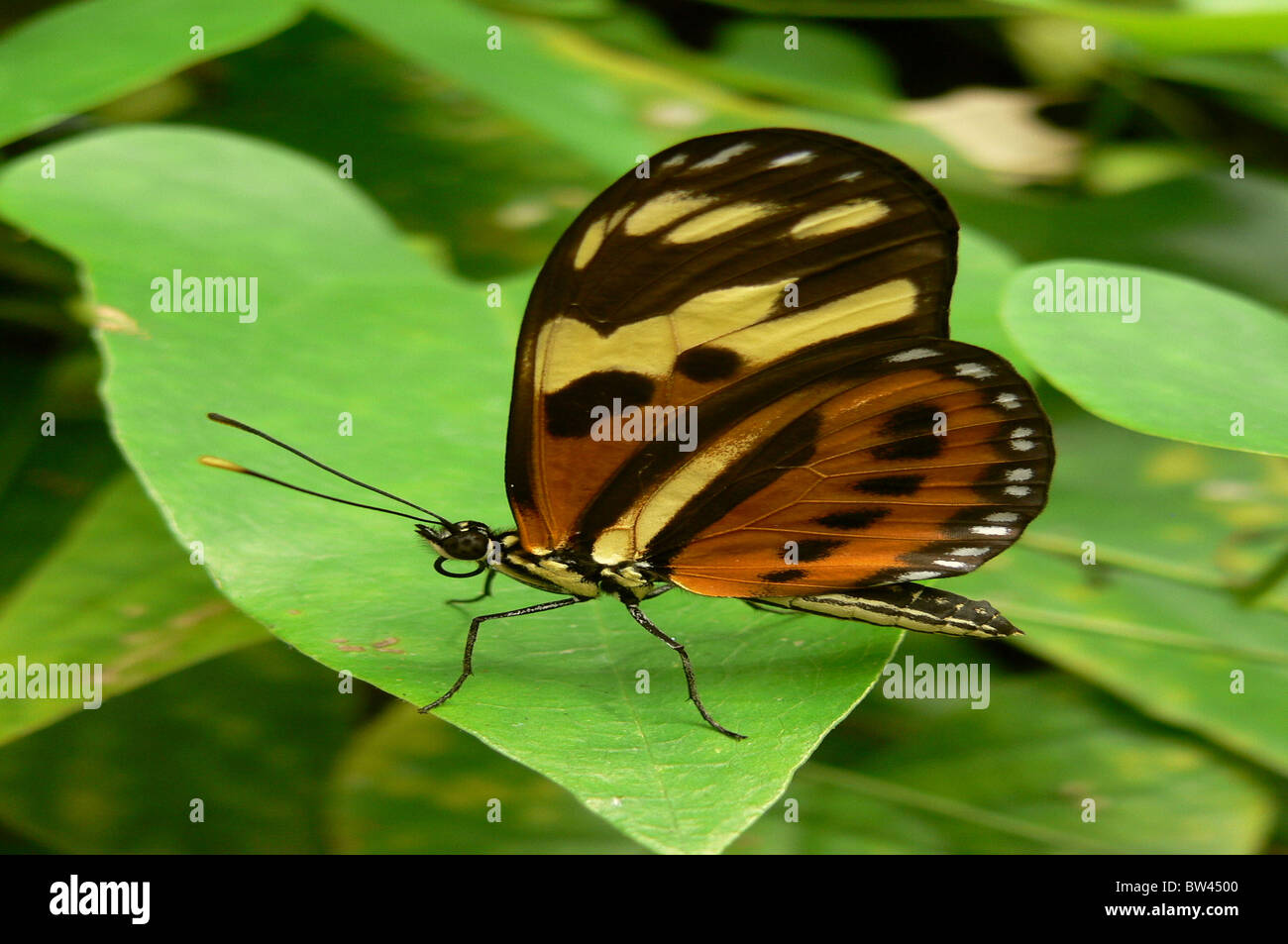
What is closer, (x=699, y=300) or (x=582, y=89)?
(x=699, y=300)

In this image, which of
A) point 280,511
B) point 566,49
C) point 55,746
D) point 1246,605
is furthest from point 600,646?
point 566,49

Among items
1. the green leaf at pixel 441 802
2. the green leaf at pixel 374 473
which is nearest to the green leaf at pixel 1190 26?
the green leaf at pixel 374 473

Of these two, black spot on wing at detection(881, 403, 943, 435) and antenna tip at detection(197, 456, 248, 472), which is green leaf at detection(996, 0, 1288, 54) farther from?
antenna tip at detection(197, 456, 248, 472)

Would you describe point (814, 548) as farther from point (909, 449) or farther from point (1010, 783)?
point (1010, 783)

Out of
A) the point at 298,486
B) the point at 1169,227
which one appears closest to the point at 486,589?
the point at 298,486

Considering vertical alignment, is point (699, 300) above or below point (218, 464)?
above

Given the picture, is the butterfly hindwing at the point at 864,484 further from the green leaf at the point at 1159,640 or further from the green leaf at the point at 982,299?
the green leaf at the point at 1159,640

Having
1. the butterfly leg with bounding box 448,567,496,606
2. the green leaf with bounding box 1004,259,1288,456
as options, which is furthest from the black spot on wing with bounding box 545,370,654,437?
the green leaf with bounding box 1004,259,1288,456
